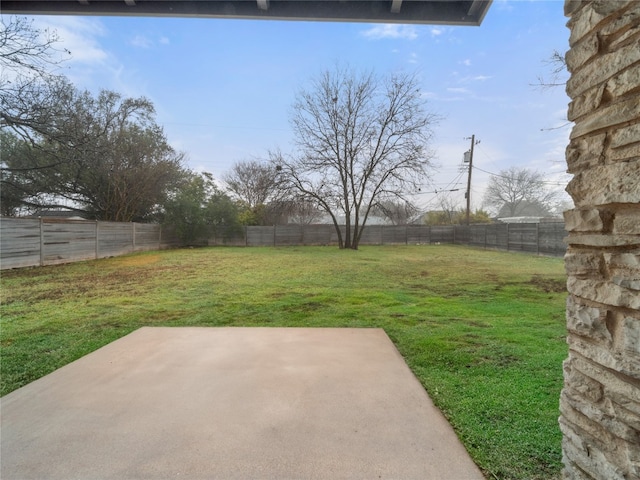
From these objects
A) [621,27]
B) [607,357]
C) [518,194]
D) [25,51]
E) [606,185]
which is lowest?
[607,357]

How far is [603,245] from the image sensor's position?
2.94 ft

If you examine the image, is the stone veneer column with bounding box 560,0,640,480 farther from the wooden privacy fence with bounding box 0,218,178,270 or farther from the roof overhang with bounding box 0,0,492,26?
the wooden privacy fence with bounding box 0,218,178,270

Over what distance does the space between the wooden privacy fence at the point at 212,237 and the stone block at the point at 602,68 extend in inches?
26.5

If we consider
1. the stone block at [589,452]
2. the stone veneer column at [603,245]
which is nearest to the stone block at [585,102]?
the stone veneer column at [603,245]

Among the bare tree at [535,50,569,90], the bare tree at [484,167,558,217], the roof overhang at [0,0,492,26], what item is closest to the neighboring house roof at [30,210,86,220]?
the roof overhang at [0,0,492,26]

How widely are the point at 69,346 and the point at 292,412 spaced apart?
7.42ft

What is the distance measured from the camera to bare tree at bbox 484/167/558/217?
81.8 ft

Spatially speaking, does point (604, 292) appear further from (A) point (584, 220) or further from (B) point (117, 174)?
(B) point (117, 174)

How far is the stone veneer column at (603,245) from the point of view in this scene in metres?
0.81

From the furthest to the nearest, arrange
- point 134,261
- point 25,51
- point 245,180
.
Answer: point 245,180 < point 134,261 < point 25,51

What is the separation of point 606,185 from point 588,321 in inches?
16.4

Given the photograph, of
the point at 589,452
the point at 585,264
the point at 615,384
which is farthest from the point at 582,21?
the point at 589,452

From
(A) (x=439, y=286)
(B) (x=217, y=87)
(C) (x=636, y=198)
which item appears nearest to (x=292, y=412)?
(C) (x=636, y=198)

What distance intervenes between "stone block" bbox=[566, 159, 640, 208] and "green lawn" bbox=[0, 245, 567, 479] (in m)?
1.05
